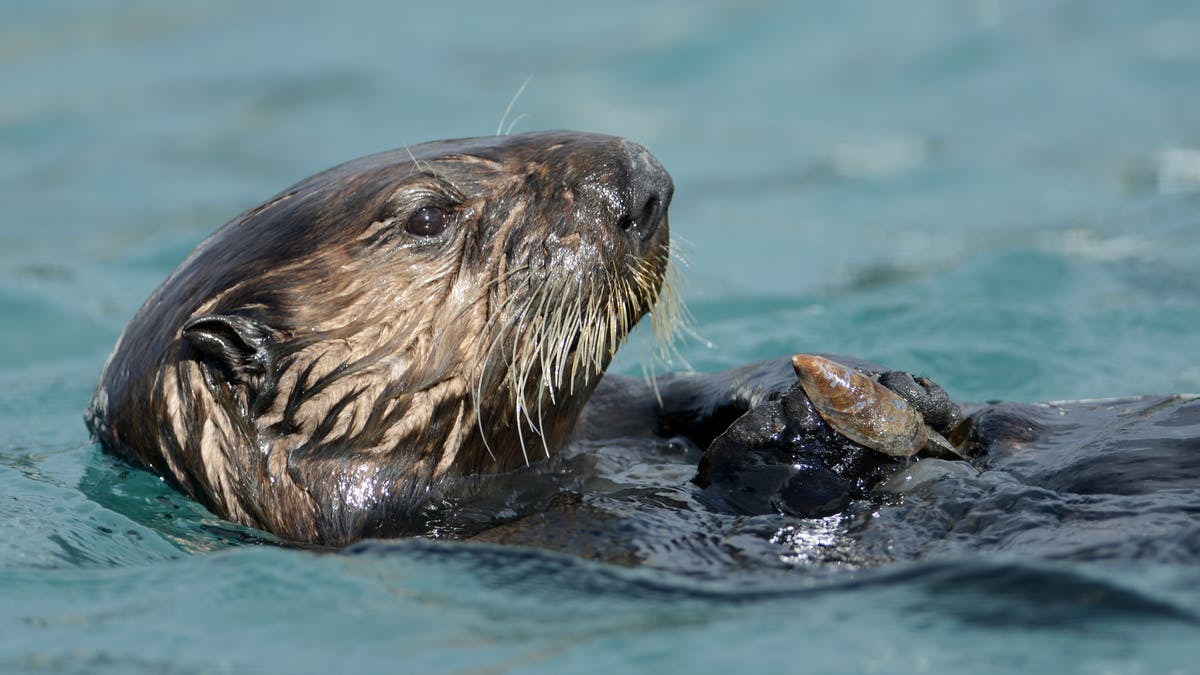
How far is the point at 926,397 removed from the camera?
12.5 ft

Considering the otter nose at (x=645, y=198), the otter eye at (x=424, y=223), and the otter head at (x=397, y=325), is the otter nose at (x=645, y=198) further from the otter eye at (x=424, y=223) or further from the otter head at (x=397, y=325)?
the otter eye at (x=424, y=223)

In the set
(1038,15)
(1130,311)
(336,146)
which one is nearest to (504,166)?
(1130,311)

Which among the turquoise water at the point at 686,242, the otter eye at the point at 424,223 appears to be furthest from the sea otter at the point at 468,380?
the turquoise water at the point at 686,242

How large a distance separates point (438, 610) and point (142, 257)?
5.76 m

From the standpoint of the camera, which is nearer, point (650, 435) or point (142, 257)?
point (650, 435)

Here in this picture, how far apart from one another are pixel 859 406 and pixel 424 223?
50.1 inches

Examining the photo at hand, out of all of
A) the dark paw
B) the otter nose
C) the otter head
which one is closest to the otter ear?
the otter head

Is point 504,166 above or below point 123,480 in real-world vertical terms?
above

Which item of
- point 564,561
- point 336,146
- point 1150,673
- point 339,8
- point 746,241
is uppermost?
point 339,8

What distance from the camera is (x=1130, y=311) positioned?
6.82 m

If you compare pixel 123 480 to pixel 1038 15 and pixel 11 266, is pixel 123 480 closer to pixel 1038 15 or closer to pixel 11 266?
pixel 11 266

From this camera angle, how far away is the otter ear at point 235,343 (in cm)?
384

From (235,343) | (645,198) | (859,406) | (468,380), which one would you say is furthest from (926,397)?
(235,343)

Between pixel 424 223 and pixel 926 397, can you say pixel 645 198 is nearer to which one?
pixel 424 223
